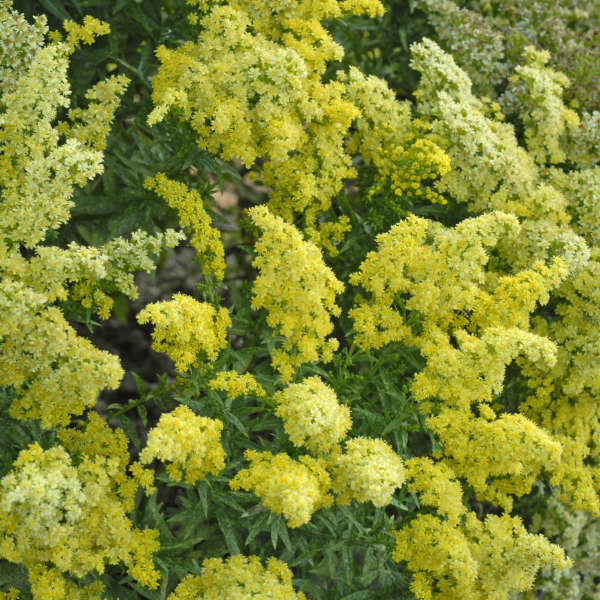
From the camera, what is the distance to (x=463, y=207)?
5.43m

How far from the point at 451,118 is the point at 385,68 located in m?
1.60

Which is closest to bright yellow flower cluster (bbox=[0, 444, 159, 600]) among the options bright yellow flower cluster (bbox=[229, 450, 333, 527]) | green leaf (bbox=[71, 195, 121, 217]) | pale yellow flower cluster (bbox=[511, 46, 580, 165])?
bright yellow flower cluster (bbox=[229, 450, 333, 527])

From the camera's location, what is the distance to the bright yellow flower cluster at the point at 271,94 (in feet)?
13.8

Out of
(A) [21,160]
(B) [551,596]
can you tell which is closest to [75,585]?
(A) [21,160]

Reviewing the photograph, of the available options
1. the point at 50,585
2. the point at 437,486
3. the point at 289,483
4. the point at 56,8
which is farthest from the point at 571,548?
the point at 56,8

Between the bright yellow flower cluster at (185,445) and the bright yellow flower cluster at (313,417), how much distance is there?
345 millimetres

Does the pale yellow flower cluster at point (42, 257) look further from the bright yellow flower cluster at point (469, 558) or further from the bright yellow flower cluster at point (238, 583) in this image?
the bright yellow flower cluster at point (469, 558)

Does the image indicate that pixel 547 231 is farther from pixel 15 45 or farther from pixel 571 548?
pixel 15 45

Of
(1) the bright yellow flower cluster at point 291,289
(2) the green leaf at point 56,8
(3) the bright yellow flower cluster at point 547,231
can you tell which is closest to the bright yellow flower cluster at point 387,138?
(3) the bright yellow flower cluster at point 547,231

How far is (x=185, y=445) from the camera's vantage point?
3191 millimetres

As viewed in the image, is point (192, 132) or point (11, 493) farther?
point (192, 132)

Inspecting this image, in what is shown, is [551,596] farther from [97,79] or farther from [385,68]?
[97,79]

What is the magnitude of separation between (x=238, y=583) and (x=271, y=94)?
2.65 m

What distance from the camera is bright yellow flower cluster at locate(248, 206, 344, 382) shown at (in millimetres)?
3865
